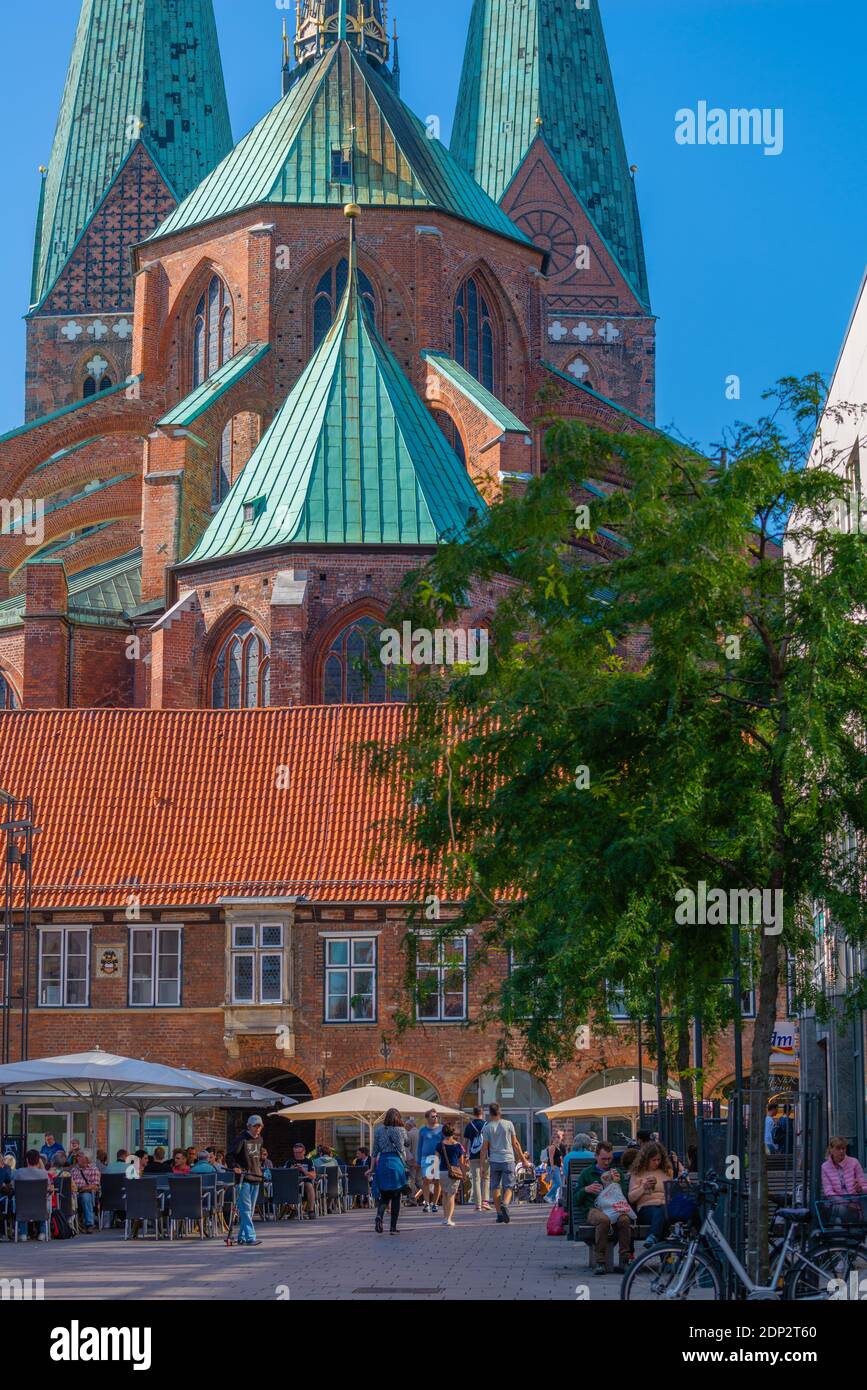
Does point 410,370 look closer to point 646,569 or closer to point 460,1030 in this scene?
point 460,1030

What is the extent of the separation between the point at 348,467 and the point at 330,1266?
32767mm

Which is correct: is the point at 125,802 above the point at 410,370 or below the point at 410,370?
below

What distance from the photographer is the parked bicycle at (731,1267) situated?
14.1 meters

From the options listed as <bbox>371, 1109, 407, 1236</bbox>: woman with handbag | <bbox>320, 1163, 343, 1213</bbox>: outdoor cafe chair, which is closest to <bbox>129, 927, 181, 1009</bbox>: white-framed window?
<bbox>320, 1163, 343, 1213</bbox>: outdoor cafe chair

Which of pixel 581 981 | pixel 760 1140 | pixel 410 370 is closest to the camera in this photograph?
pixel 760 1140

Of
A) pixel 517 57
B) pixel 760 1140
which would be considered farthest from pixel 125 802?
pixel 517 57

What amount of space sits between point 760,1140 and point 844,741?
2.77m

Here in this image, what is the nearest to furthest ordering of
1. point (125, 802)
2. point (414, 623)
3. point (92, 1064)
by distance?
1. point (414, 623)
2. point (92, 1064)
3. point (125, 802)

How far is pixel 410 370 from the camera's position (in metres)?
56.4

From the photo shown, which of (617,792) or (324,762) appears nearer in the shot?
(617,792)

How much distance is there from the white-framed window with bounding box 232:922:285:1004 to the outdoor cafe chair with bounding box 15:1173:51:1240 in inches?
541

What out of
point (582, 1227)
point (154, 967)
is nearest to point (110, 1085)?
point (582, 1227)

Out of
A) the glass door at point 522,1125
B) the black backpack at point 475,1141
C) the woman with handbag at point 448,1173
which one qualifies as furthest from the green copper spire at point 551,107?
the woman with handbag at point 448,1173

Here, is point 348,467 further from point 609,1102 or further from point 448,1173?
point 448,1173
